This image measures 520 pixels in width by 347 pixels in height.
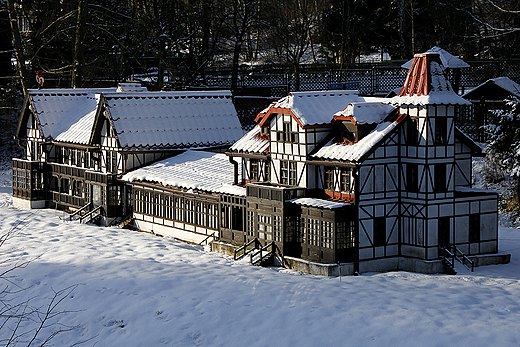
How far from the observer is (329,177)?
94.4 feet

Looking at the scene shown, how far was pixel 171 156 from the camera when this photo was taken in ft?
131

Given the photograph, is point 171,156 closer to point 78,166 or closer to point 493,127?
point 78,166

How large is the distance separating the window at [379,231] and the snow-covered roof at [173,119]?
15830 mm

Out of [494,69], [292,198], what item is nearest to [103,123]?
[292,198]

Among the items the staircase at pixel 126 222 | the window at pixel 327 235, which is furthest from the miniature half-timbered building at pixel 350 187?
the staircase at pixel 126 222

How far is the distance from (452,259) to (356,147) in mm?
6171

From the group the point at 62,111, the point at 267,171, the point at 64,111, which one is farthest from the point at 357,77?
the point at 267,171

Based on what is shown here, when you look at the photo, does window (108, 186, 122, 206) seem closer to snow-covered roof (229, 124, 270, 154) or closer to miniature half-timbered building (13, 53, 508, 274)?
miniature half-timbered building (13, 53, 508, 274)

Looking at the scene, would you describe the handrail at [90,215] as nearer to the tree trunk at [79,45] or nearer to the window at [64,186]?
the window at [64,186]

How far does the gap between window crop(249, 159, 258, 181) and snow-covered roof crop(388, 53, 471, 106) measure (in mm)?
7127

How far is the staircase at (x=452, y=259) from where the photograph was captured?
27.6 m

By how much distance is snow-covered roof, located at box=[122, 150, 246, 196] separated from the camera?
32.4m

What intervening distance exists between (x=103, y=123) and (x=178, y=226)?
9673mm

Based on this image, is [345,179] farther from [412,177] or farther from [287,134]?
[287,134]
